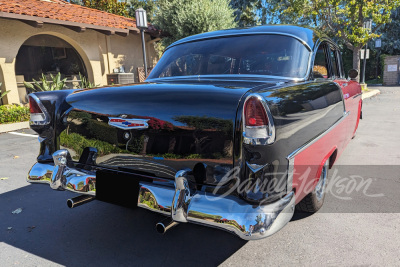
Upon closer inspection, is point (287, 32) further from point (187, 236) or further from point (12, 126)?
point (12, 126)

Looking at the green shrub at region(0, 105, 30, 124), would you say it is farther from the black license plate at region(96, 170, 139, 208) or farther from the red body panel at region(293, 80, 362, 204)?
the red body panel at region(293, 80, 362, 204)

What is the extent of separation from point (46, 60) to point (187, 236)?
35.6 feet

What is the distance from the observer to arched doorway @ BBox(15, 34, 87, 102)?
10.3 metres

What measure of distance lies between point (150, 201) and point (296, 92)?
1.25 metres

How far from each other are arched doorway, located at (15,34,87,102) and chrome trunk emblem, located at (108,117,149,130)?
31.6 ft

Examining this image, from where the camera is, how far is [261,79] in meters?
2.47

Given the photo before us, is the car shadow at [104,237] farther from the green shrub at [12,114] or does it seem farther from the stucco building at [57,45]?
the stucco building at [57,45]

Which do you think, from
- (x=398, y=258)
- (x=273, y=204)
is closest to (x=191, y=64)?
(x=273, y=204)

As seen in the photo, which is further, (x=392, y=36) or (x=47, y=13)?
(x=392, y=36)

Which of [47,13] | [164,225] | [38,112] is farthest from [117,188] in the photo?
[47,13]

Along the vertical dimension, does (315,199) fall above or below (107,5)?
below

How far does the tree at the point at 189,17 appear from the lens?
13.6 metres

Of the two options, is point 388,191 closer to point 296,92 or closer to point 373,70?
point 296,92

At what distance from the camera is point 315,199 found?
268 cm
